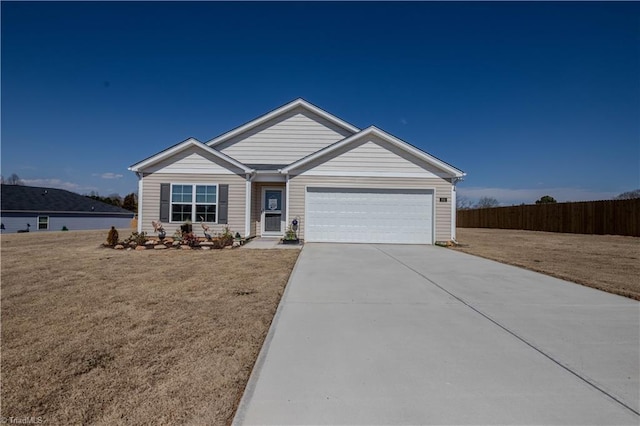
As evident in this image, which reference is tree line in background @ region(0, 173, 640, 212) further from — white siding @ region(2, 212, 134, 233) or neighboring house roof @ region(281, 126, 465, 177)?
neighboring house roof @ region(281, 126, 465, 177)

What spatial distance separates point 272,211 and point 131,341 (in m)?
10.7

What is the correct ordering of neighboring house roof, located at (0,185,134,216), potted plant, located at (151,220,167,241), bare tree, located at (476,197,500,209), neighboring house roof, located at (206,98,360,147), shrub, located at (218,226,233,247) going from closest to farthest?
shrub, located at (218,226,233,247) < potted plant, located at (151,220,167,241) < neighboring house roof, located at (206,98,360,147) < neighboring house roof, located at (0,185,134,216) < bare tree, located at (476,197,500,209)

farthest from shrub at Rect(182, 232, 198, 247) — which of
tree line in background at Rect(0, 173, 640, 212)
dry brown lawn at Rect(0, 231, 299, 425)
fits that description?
tree line in background at Rect(0, 173, 640, 212)

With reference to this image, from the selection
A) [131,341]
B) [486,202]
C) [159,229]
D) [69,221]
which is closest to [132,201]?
[69,221]

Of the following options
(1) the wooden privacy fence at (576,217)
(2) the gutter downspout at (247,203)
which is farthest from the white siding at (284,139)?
(1) the wooden privacy fence at (576,217)

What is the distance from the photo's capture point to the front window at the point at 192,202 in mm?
12727

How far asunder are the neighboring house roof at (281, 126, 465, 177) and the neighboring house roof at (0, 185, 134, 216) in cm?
3385

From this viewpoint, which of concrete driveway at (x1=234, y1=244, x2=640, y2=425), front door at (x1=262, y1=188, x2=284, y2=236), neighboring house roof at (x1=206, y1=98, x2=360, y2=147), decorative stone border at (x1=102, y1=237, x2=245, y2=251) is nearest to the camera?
concrete driveway at (x1=234, y1=244, x2=640, y2=425)

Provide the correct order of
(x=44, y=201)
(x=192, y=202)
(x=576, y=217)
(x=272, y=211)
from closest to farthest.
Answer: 1. (x=192, y=202)
2. (x=272, y=211)
3. (x=576, y=217)
4. (x=44, y=201)

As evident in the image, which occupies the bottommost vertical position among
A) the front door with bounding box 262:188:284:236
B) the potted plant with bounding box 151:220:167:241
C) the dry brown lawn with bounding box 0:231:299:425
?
the dry brown lawn with bounding box 0:231:299:425

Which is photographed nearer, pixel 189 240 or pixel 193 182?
pixel 189 240

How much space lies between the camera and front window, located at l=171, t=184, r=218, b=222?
41.8 feet

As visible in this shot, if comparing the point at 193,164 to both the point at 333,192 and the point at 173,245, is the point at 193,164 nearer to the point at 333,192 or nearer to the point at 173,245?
the point at 173,245

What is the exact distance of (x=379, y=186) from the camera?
12.8 meters
